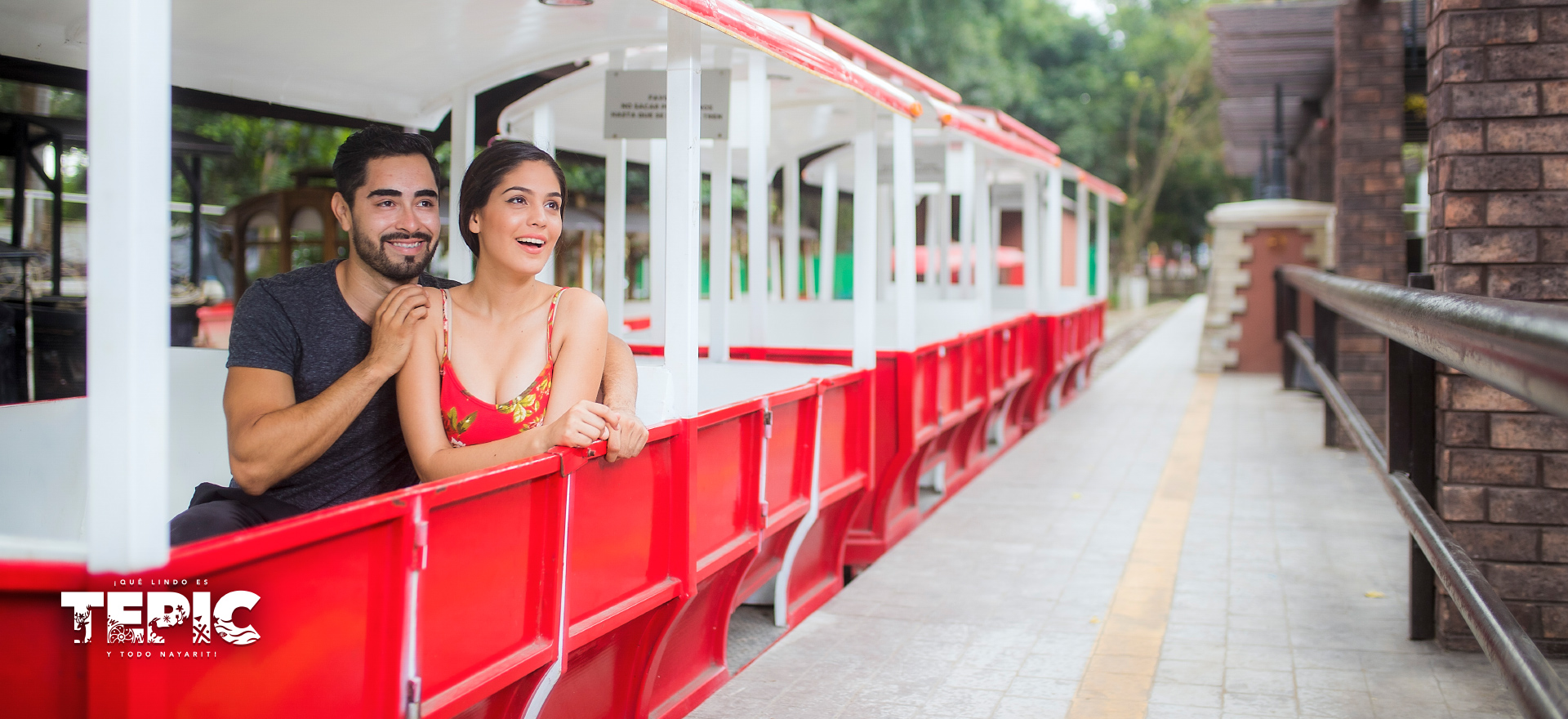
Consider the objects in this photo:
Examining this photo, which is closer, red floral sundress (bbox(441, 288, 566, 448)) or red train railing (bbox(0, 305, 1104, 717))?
red train railing (bbox(0, 305, 1104, 717))

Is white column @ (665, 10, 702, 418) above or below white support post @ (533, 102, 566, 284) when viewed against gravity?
below

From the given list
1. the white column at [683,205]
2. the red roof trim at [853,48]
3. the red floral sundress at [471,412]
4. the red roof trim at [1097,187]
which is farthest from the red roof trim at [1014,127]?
the red floral sundress at [471,412]

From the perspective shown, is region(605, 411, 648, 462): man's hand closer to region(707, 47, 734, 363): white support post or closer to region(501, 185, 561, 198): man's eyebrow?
region(501, 185, 561, 198): man's eyebrow

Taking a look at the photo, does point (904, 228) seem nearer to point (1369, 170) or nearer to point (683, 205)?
point (683, 205)

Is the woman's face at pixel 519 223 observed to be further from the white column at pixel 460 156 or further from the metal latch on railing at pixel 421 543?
the white column at pixel 460 156

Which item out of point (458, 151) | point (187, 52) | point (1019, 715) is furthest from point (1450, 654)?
point (187, 52)

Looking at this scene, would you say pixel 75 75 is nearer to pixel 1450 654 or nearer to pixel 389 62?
pixel 389 62

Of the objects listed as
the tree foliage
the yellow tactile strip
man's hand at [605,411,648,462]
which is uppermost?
the tree foliage

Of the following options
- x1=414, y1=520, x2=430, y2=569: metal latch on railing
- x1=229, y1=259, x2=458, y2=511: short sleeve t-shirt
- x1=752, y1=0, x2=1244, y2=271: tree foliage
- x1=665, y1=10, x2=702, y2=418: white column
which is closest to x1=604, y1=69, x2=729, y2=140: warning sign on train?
x1=665, y1=10, x2=702, y2=418: white column

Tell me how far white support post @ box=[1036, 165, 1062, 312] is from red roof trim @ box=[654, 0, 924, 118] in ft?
22.2

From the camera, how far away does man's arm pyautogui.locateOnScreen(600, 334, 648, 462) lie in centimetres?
294

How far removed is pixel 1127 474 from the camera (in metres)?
8.14

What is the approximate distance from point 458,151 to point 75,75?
53.4 inches

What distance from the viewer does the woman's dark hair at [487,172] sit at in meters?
2.95
